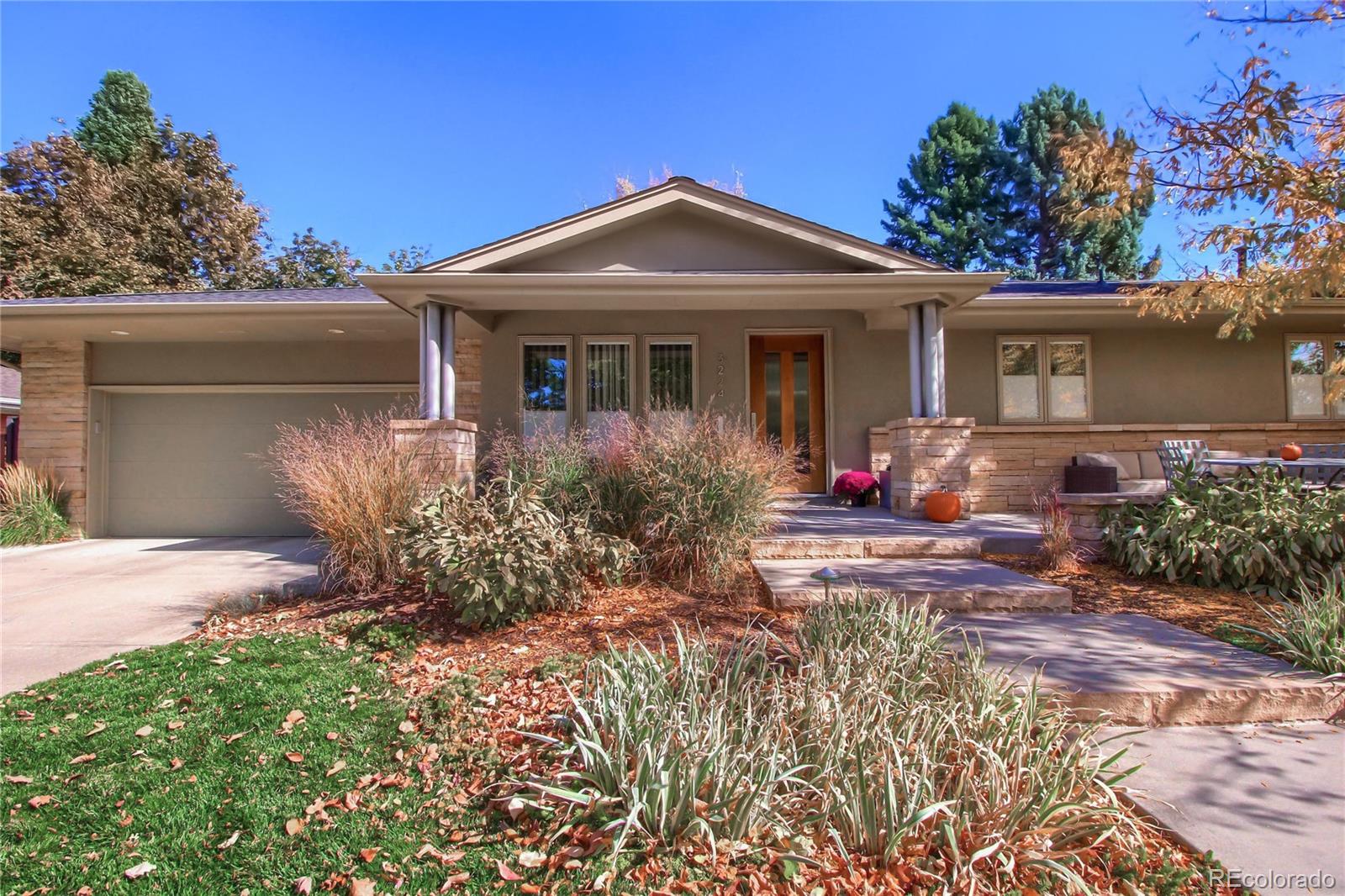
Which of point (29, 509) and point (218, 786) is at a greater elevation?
point (29, 509)

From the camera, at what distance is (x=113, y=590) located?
5.45 m

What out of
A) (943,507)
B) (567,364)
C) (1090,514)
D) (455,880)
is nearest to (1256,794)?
(455,880)

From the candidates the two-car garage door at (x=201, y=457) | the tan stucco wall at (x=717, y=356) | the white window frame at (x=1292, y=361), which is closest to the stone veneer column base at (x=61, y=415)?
the two-car garage door at (x=201, y=457)

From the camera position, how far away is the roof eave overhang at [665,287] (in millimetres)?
7047

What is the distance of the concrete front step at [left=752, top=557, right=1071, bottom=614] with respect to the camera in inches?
160

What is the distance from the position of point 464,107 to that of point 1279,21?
10.7 metres

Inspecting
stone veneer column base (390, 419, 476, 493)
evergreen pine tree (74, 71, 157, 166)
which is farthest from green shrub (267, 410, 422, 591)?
→ evergreen pine tree (74, 71, 157, 166)

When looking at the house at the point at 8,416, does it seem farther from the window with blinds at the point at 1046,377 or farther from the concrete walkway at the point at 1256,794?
the window with blinds at the point at 1046,377

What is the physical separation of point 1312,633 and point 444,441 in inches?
265

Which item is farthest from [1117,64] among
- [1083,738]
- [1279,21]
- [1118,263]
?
[1118,263]

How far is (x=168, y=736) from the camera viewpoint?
108 inches

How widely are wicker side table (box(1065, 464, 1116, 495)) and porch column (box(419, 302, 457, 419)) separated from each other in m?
7.85

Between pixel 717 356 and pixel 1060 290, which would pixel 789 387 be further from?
pixel 1060 290

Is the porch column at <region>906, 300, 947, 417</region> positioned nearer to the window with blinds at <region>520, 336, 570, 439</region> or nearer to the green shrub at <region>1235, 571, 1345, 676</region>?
the green shrub at <region>1235, 571, 1345, 676</region>
